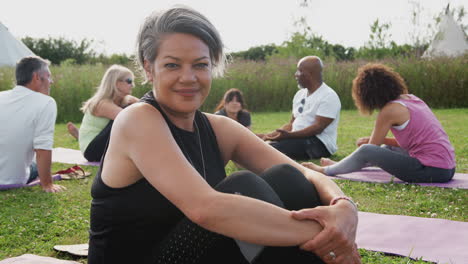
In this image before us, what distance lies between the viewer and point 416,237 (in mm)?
3238

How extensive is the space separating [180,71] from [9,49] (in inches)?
1022

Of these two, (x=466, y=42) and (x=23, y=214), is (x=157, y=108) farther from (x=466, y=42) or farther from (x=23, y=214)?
(x=466, y=42)

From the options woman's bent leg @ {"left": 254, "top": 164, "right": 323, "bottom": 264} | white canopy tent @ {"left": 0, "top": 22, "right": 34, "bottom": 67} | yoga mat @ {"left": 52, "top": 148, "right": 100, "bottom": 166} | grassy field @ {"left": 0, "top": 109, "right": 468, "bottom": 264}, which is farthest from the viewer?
white canopy tent @ {"left": 0, "top": 22, "right": 34, "bottom": 67}

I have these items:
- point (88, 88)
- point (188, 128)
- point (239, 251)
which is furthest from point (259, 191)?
point (88, 88)

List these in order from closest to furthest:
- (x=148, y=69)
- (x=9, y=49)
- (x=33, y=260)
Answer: (x=148, y=69), (x=33, y=260), (x=9, y=49)

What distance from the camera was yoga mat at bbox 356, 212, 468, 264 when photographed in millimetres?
2932

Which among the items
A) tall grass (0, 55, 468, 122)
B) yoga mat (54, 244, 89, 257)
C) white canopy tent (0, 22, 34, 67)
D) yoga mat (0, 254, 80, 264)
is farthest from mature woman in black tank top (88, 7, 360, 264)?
white canopy tent (0, 22, 34, 67)

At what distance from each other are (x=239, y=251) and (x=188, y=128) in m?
0.64

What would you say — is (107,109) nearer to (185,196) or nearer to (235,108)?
(235,108)

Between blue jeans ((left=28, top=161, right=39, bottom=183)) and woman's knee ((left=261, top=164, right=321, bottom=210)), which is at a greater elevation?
woman's knee ((left=261, top=164, right=321, bottom=210))

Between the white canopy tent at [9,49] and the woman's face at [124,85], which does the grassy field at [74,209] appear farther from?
the white canopy tent at [9,49]

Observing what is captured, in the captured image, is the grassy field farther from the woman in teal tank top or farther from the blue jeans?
the woman in teal tank top

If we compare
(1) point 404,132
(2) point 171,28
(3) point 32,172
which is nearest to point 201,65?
(2) point 171,28

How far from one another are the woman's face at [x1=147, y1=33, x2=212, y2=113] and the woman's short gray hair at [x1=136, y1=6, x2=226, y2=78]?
25 mm
